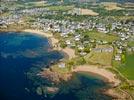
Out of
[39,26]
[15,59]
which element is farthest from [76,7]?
[15,59]

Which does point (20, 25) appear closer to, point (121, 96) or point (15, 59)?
point (15, 59)

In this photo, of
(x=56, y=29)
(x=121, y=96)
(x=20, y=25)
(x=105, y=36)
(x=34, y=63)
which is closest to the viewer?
(x=121, y=96)

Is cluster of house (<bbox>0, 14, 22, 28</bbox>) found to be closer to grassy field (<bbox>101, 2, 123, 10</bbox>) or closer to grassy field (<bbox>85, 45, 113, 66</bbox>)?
grassy field (<bbox>101, 2, 123, 10</bbox>)

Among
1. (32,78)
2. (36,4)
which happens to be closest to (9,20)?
(36,4)

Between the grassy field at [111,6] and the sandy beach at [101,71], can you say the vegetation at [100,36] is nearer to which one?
the sandy beach at [101,71]

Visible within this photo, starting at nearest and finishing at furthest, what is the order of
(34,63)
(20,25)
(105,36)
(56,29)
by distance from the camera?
(34,63), (105,36), (56,29), (20,25)

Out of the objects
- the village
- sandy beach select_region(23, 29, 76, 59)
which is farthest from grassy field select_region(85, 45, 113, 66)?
sandy beach select_region(23, 29, 76, 59)

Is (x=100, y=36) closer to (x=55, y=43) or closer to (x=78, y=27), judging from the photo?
(x=55, y=43)
